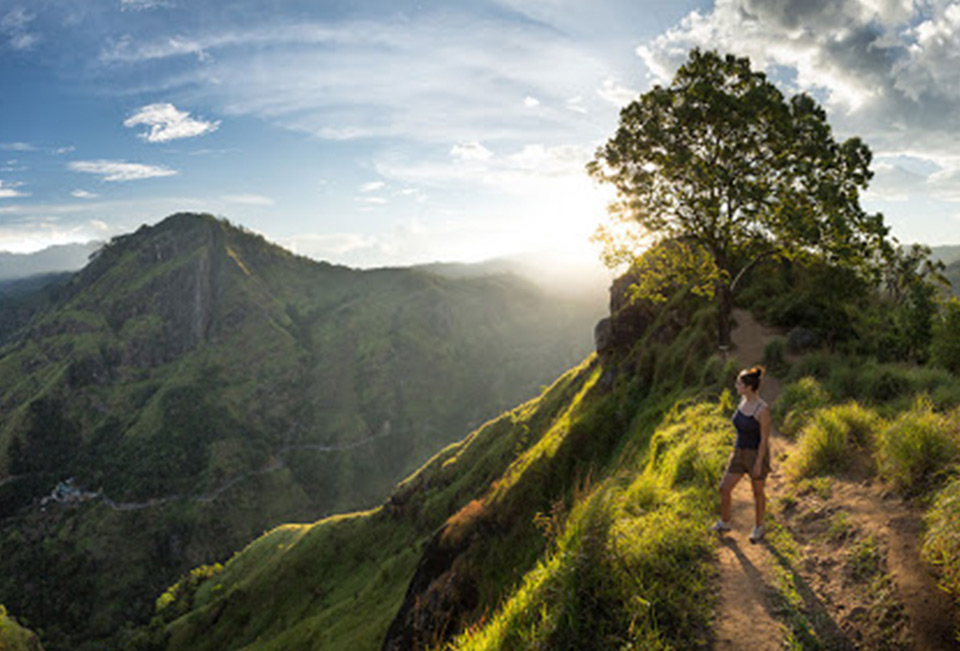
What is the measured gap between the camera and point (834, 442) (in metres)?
10.8

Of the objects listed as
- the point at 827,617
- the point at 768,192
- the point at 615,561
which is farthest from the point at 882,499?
the point at 768,192

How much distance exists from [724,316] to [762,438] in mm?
16932

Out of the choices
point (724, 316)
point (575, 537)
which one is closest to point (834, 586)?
point (575, 537)

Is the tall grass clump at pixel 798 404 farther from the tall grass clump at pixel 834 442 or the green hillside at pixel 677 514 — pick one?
the tall grass clump at pixel 834 442

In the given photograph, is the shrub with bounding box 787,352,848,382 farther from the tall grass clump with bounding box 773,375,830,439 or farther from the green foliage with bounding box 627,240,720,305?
the green foliage with bounding box 627,240,720,305

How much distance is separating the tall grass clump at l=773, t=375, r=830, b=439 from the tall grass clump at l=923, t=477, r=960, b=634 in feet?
23.1

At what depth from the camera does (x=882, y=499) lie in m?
8.71

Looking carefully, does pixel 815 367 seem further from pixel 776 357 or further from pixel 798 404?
pixel 798 404

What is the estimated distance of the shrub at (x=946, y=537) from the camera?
6.13 m

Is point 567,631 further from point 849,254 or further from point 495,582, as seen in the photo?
point 849,254

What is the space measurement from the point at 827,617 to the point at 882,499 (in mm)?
3361

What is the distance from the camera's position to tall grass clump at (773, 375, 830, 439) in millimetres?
14164

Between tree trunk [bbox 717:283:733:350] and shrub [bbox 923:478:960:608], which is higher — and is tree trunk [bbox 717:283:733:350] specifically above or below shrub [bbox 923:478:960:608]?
above

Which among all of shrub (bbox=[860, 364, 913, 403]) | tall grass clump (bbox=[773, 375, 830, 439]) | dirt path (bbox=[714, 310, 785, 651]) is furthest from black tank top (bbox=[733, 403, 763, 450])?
shrub (bbox=[860, 364, 913, 403])
